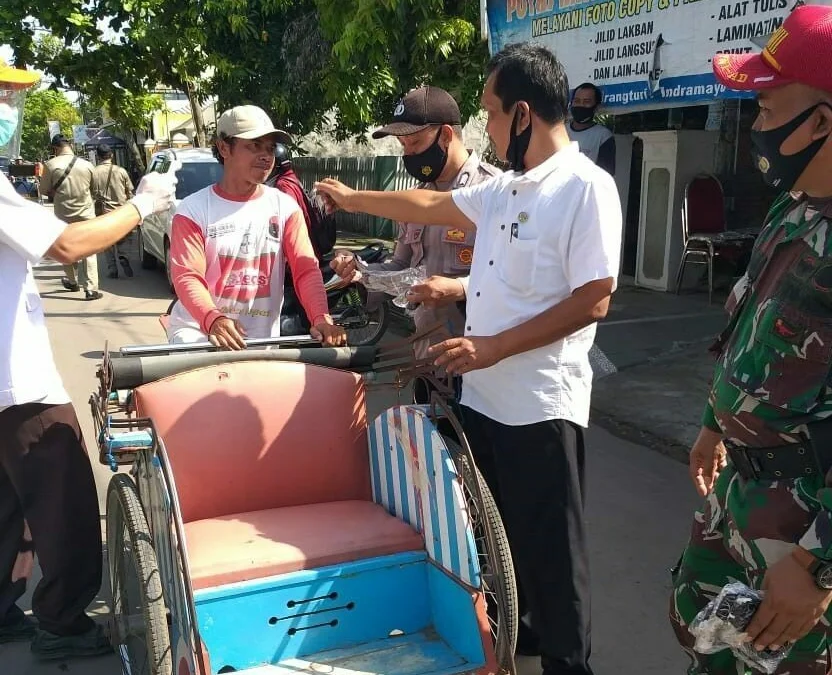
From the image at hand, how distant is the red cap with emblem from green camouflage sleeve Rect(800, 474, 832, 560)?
756 millimetres

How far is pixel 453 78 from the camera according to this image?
25.7ft

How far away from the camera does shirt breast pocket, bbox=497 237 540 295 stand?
2254 millimetres

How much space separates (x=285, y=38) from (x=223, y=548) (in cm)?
895

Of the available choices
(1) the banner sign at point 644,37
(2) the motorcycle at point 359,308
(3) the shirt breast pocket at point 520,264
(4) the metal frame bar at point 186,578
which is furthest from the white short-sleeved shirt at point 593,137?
(4) the metal frame bar at point 186,578

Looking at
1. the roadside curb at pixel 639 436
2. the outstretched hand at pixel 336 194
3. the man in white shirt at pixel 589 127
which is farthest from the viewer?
the man in white shirt at pixel 589 127

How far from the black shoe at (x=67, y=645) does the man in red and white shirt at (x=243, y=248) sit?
1.09m

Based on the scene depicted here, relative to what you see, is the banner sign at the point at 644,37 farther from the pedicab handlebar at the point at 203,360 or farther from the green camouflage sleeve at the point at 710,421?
the green camouflage sleeve at the point at 710,421

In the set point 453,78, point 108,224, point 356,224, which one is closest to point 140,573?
point 108,224

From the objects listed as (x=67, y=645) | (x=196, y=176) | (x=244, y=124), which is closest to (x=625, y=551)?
(x=67, y=645)

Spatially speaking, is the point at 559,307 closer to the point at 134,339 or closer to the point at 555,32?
the point at 555,32

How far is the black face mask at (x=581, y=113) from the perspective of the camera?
6.37 meters

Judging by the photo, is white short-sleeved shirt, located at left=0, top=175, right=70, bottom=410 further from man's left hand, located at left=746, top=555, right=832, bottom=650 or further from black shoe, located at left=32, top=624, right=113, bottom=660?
man's left hand, located at left=746, top=555, right=832, bottom=650

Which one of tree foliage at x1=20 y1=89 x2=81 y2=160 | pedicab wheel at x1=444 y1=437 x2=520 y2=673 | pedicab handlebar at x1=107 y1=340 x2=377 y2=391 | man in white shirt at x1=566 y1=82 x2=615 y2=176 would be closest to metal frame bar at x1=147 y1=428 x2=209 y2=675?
pedicab handlebar at x1=107 y1=340 x2=377 y2=391

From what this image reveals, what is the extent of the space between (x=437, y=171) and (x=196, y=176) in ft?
25.2
